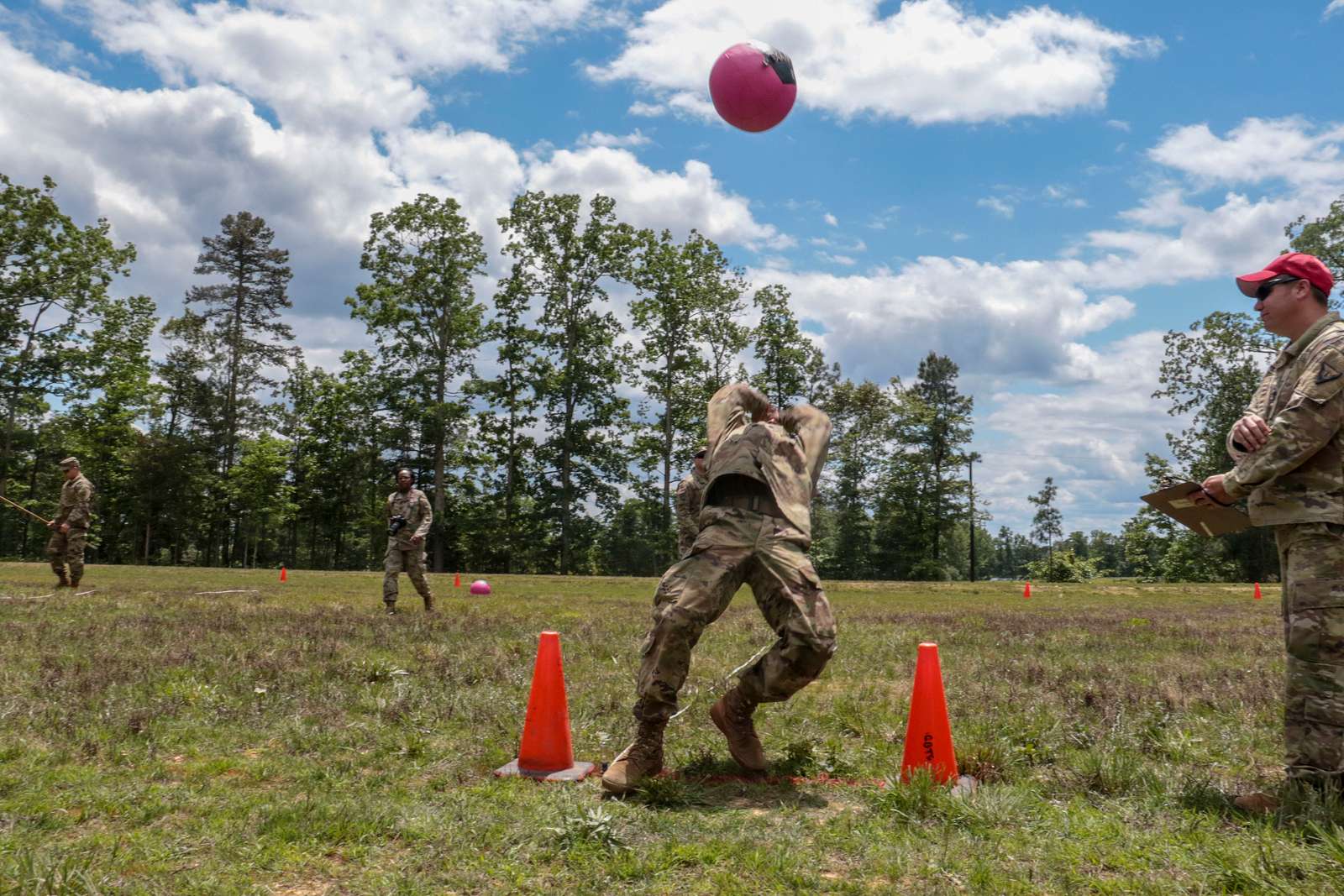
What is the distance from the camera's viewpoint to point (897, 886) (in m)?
3.66

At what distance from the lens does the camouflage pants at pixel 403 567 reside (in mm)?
14352

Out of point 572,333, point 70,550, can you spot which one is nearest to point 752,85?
point 70,550

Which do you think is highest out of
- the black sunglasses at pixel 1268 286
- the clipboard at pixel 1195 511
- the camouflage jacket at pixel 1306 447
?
the black sunglasses at pixel 1268 286

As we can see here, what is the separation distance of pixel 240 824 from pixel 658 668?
2.27 m

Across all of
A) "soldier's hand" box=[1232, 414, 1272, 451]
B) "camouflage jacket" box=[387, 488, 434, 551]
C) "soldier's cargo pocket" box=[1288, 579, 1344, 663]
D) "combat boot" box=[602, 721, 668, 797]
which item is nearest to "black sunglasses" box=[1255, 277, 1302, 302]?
"soldier's hand" box=[1232, 414, 1272, 451]

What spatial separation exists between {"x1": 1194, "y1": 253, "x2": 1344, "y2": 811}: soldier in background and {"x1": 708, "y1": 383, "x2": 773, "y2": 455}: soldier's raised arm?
105 inches

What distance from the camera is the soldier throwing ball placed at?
5.00m

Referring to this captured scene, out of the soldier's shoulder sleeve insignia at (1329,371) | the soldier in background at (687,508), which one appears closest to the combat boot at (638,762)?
the soldier's shoulder sleeve insignia at (1329,371)

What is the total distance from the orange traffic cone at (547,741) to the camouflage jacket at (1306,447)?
13.7ft

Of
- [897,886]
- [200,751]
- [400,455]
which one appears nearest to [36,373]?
[400,455]

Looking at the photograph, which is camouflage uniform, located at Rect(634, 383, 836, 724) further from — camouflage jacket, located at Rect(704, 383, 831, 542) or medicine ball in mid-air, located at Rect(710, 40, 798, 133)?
A: medicine ball in mid-air, located at Rect(710, 40, 798, 133)

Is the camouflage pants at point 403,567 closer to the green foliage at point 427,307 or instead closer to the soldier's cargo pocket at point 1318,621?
the soldier's cargo pocket at point 1318,621

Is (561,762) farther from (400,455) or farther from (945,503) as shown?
(945,503)

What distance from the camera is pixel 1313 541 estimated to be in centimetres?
439
